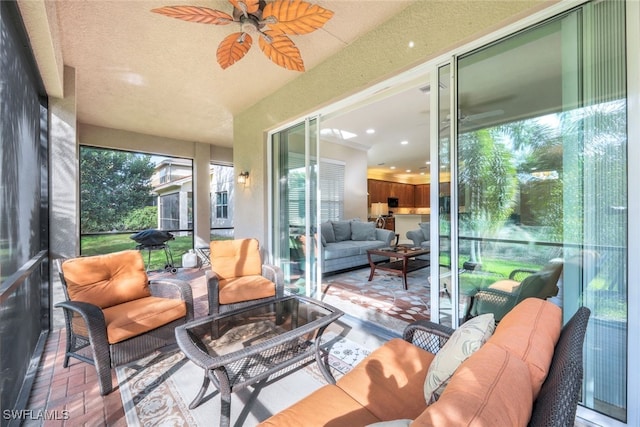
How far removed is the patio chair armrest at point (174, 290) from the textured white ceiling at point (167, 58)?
7.69 feet

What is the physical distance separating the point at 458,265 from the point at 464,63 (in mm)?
1555

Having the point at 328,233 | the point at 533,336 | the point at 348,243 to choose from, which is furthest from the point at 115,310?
the point at 348,243

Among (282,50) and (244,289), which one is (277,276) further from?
(282,50)

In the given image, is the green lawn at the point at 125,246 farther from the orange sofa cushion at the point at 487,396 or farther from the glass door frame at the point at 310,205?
the orange sofa cushion at the point at 487,396

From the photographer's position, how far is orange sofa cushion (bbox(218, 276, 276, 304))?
2.72 metres

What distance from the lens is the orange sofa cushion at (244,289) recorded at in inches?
107

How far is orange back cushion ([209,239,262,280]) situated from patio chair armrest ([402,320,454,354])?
2111mm

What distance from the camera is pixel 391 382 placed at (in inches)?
50.1

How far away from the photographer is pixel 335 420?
1.05 metres

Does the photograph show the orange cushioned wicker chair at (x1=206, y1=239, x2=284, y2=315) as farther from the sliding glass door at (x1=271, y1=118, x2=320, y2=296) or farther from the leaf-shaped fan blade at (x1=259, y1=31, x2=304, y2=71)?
the leaf-shaped fan blade at (x1=259, y1=31, x2=304, y2=71)

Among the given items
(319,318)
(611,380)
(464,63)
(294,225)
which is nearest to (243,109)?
(294,225)

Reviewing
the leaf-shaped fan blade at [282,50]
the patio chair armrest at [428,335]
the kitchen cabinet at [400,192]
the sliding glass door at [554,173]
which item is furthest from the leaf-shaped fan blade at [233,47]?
the kitchen cabinet at [400,192]

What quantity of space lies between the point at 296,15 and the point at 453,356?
2.23m

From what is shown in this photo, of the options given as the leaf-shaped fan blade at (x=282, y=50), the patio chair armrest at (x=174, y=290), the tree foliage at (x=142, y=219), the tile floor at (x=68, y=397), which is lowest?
the tile floor at (x=68, y=397)
